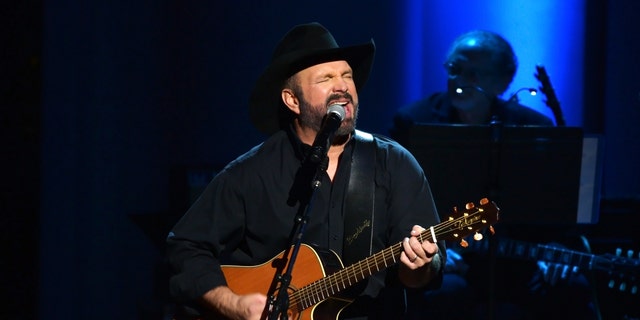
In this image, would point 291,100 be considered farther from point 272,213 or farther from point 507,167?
point 507,167

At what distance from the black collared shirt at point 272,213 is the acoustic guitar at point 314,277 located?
0.08 metres

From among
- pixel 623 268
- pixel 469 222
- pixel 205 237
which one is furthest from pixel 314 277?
pixel 623 268

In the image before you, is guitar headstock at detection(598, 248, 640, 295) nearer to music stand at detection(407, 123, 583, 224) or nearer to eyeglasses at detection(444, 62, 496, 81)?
music stand at detection(407, 123, 583, 224)

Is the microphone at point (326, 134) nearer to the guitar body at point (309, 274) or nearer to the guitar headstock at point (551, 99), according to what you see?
the guitar body at point (309, 274)

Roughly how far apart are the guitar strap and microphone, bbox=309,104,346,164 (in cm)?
37

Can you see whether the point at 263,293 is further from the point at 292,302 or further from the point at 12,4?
the point at 12,4

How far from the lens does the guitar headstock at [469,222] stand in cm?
322

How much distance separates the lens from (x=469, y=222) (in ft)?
10.6

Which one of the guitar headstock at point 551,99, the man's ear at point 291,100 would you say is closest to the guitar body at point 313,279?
the man's ear at point 291,100

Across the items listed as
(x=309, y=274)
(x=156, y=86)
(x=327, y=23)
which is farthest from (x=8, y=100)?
(x=309, y=274)

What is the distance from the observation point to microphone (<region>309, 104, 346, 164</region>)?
10.8 ft

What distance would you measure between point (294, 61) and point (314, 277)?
0.89 metres

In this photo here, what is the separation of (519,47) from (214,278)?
11.4 feet

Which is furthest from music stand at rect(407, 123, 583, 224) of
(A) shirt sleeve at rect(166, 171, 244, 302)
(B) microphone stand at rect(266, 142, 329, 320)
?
(B) microphone stand at rect(266, 142, 329, 320)
